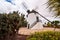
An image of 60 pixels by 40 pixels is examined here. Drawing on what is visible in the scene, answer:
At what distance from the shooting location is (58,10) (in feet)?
8.71

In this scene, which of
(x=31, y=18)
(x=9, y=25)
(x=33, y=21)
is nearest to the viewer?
(x=9, y=25)

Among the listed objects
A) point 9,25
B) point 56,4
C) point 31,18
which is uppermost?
point 31,18

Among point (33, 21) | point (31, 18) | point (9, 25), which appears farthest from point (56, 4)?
point (33, 21)

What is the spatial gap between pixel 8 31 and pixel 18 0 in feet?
16.6

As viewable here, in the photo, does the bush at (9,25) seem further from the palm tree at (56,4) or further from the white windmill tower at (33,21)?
the white windmill tower at (33,21)

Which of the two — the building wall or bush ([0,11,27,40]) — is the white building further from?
bush ([0,11,27,40])

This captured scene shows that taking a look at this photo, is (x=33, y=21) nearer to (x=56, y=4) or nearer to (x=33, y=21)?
(x=33, y=21)

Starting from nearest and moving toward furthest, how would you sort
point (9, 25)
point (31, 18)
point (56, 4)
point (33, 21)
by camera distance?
point (56, 4) → point (9, 25) → point (31, 18) → point (33, 21)

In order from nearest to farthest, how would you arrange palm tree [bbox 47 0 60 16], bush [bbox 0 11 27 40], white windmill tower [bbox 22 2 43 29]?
palm tree [bbox 47 0 60 16]
bush [bbox 0 11 27 40]
white windmill tower [bbox 22 2 43 29]

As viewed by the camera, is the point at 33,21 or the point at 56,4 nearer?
the point at 56,4

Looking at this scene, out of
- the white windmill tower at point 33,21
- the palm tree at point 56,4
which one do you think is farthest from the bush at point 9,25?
the white windmill tower at point 33,21

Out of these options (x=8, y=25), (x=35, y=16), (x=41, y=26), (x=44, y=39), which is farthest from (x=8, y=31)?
(x=41, y=26)

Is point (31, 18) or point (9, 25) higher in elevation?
point (31, 18)

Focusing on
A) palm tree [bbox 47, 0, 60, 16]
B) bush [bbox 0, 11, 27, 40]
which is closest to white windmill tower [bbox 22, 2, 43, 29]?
bush [bbox 0, 11, 27, 40]
